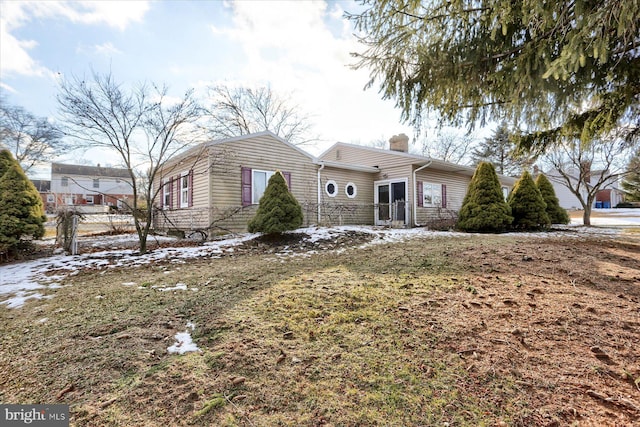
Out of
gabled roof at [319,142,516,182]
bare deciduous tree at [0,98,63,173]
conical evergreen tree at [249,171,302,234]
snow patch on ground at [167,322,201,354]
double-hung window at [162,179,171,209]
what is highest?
bare deciduous tree at [0,98,63,173]

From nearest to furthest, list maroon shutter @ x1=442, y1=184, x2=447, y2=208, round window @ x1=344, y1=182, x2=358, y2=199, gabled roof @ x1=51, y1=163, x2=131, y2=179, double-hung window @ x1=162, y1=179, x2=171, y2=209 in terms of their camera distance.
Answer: double-hung window @ x1=162, y1=179, x2=171, y2=209 → round window @ x1=344, y1=182, x2=358, y2=199 → maroon shutter @ x1=442, y1=184, x2=447, y2=208 → gabled roof @ x1=51, y1=163, x2=131, y2=179

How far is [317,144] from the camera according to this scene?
85.8 feet

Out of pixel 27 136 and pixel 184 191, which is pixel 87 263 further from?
pixel 27 136

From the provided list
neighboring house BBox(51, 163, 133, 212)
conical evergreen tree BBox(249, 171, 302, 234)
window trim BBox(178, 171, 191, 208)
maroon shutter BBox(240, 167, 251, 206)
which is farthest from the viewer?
neighboring house BBox(51, 163, 133, 212)

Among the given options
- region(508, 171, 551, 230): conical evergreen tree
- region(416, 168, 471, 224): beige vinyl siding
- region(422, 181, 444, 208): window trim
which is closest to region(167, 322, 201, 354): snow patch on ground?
region(508, 171, 551, 230): conical evergreen tree

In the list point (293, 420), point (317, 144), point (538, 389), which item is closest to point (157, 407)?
point (293, 420)

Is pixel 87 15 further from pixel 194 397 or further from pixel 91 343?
pixel 194 397

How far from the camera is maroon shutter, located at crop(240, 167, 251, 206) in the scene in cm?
1030

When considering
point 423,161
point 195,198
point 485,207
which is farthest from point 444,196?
point 195,198

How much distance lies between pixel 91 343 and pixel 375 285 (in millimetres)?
2943

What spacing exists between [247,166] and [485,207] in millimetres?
8445

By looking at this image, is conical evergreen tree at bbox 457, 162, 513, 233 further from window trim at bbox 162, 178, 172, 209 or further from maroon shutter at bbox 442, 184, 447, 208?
window trim at bbox 162, 178, 172, 209

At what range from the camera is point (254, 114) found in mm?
24422

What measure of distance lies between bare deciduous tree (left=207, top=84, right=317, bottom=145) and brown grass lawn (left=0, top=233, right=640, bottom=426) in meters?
20.9
